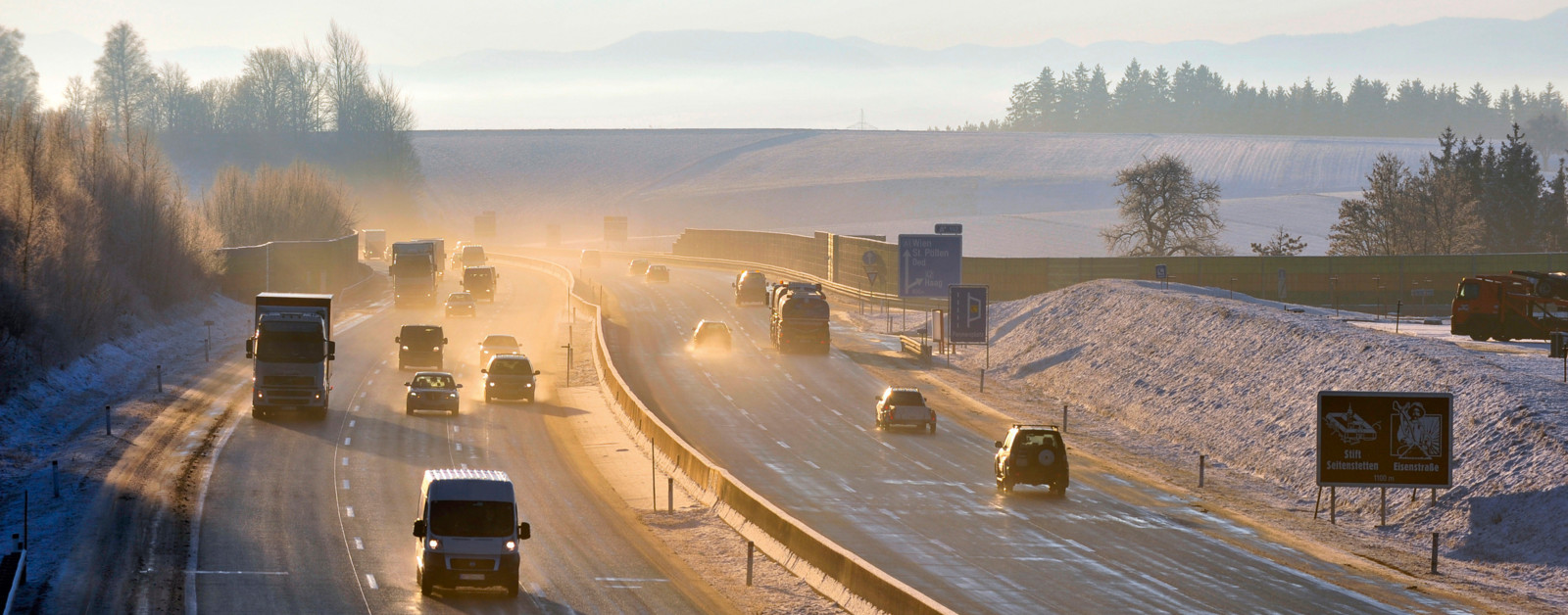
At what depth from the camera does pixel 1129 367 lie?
62.9 meters

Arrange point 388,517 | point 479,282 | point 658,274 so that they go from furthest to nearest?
point 658,274 < point 479,282 < point 388,517

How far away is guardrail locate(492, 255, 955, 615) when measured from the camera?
23000 millimetres

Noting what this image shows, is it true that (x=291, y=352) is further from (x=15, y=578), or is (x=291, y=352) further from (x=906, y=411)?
(x=15, y=578)

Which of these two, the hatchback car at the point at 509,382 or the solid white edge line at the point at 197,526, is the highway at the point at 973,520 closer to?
the hatchback car at the point at 509,382

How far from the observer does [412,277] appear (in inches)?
3804

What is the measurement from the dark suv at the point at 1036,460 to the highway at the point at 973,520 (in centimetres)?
51

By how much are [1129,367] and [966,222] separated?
440ft

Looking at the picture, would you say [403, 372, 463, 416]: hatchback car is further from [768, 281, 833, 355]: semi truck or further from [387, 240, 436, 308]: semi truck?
[387, 240, 436, 308]: semi truck

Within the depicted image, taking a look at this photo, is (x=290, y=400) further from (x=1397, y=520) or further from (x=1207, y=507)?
(x=1397, y=520)

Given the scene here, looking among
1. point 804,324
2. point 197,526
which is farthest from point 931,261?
point 197,526

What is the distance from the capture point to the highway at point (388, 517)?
2631 cm

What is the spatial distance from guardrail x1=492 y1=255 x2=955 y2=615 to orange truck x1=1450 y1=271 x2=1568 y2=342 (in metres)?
36.1

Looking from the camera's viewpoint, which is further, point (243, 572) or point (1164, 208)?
point (1164, 208)

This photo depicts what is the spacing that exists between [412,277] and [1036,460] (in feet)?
219
